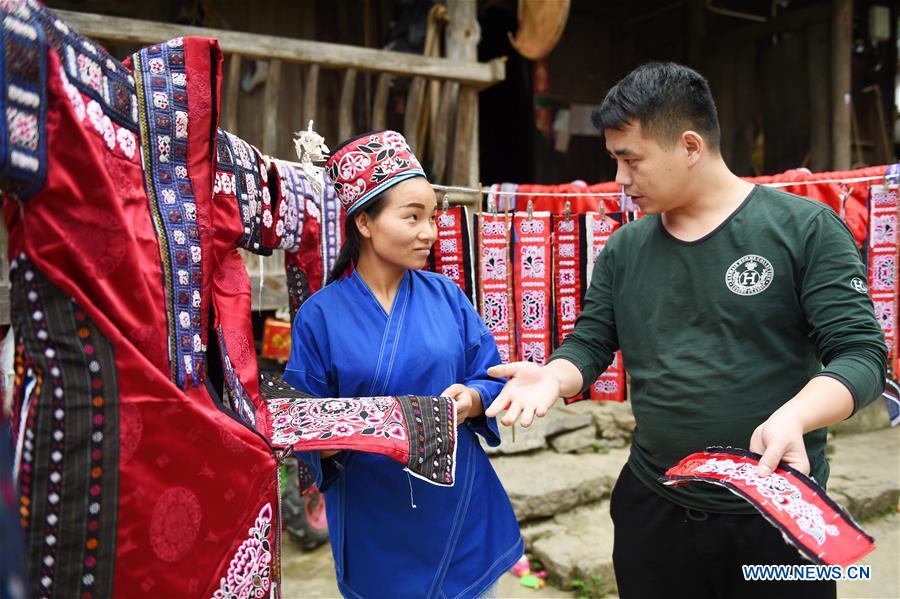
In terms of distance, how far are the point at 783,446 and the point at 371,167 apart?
136cm

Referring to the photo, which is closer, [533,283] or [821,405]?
[821,405]

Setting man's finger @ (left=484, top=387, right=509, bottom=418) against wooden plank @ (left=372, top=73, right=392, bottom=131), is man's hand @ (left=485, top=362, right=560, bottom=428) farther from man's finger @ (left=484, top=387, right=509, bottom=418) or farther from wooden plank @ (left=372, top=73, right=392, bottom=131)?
wooden plank @ (left=372, top=73, right=392, bottom=131)

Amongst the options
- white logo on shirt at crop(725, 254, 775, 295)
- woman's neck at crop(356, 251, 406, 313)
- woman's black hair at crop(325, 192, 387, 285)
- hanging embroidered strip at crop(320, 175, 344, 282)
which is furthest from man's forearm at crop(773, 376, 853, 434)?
hanging embroidered strip at crop(320, 175, 344, 282)

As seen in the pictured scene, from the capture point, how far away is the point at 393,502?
6.47 ft

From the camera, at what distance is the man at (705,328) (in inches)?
67.1

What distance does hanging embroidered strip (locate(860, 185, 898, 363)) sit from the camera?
3221 millimetres

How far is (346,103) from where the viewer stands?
170 inches

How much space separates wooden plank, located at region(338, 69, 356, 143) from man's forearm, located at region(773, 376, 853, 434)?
335 centimetres

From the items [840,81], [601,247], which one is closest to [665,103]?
[601,247]

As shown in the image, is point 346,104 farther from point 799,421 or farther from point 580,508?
point 799,421

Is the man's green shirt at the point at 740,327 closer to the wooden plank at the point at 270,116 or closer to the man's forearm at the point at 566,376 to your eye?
the man's forearm at the point at 566,376

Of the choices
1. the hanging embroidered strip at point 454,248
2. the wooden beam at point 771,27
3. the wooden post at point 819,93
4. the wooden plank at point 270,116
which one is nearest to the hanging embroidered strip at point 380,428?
the hanging embroidered strip at point 454,248

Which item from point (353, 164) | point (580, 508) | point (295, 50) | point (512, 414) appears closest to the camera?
point (512, 414)

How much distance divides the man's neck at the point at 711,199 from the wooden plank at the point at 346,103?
281 centimetres
